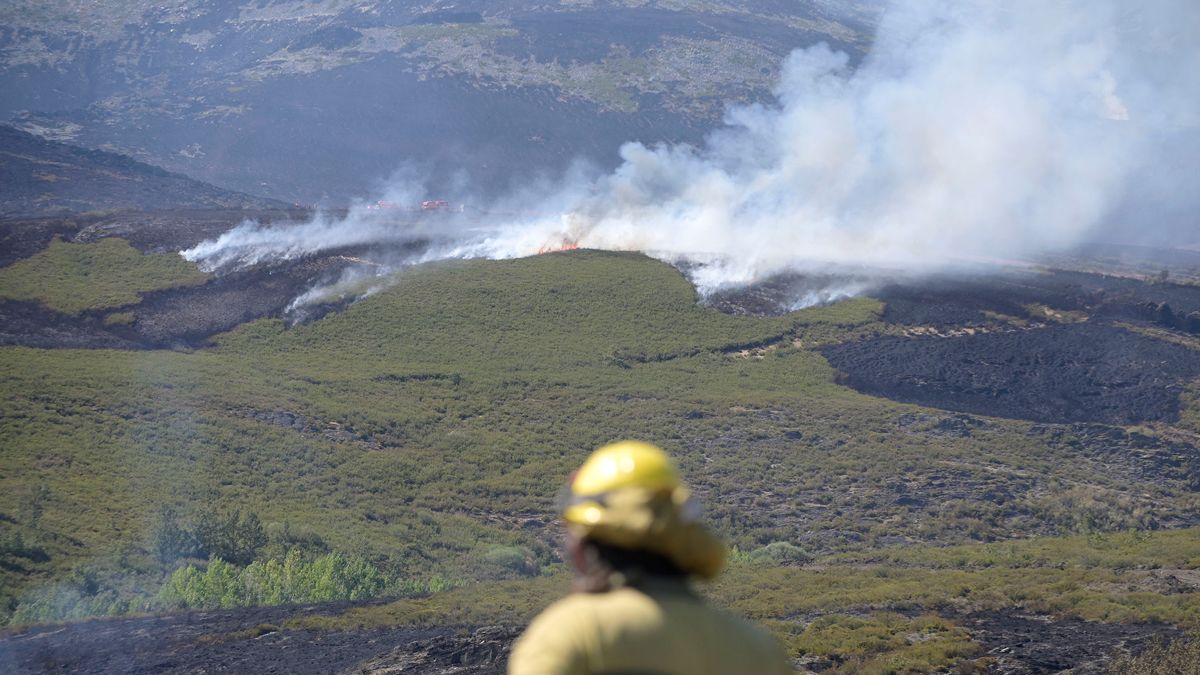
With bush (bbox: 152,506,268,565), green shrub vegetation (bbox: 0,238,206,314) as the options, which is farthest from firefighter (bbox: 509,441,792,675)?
green shrub vegetation (bbox: 0,238,206,314)

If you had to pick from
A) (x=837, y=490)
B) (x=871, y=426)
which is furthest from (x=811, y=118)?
(x=837, y=490)

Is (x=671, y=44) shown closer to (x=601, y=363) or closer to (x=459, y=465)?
(x=601, y=363)

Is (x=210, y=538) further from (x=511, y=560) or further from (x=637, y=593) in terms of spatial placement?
(x=637, y=593)

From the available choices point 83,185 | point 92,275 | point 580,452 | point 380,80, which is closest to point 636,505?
point 580,452

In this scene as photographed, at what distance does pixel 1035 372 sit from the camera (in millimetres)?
63031

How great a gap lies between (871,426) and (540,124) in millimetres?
107705

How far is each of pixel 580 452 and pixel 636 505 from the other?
48.9 metres

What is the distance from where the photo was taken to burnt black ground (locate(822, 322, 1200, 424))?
2320 inches

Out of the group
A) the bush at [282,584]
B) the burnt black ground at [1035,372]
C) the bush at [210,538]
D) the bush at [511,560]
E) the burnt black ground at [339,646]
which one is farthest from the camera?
the burnt black ground at [1035,372]

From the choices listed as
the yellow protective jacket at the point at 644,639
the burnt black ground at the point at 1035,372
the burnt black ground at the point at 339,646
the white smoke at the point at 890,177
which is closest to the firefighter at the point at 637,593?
the yellow protective jacket at the point at 644,639

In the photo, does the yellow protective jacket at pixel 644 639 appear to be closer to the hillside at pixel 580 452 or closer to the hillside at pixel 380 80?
the hillside at pixel 580 452

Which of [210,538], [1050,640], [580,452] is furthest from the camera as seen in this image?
[580,452]

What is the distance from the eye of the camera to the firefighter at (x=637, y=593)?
120 inches

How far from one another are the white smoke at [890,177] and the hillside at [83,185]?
23.0 meters
